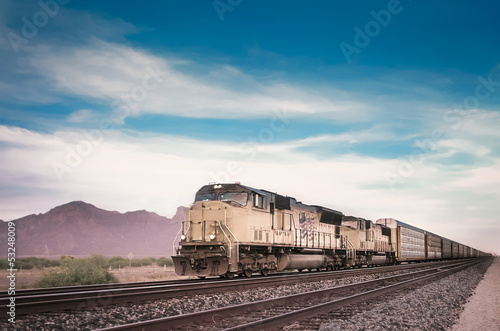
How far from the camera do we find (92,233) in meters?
129

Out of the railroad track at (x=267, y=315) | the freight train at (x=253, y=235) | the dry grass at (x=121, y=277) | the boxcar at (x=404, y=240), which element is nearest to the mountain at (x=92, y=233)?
the boxcar at (x=404, y=240)

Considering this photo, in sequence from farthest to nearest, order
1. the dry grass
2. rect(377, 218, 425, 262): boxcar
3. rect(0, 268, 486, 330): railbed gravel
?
rect(377, 218, 425, 262): boxcar, the dry grass, rect(0, 268, 486, 330): railbed gravel

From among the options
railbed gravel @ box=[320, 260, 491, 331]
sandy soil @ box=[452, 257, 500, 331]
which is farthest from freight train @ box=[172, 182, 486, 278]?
sandy soil @ box=[452, 257, 500, 331]

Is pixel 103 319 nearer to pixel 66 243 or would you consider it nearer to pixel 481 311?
pixel 481 311

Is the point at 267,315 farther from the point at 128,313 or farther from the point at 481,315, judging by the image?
the point at 481,315

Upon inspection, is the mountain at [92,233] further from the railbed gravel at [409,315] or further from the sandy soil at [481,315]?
the railbed gravel at [409,315]

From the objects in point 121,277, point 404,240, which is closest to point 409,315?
point 121,277

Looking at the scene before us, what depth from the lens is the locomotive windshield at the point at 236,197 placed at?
15867 millimetres

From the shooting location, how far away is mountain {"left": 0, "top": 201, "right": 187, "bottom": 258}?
114750 mm

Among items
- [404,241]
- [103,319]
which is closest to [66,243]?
[404,241]

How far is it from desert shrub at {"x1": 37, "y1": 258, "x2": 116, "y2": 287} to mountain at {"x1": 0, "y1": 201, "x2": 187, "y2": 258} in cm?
9544

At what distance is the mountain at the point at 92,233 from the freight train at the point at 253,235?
94.0 metres

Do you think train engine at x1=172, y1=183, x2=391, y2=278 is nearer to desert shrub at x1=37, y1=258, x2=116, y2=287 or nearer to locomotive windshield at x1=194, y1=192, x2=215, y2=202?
locomotive windshield at x1=194, y1=192, x2=215, y2=202

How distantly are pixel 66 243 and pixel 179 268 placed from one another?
375 ft
